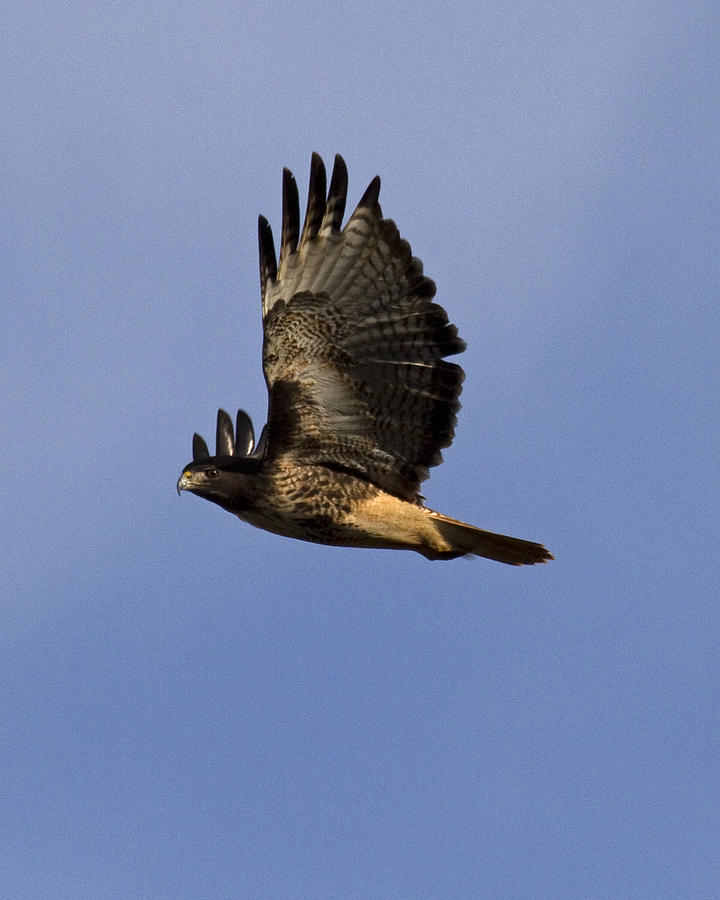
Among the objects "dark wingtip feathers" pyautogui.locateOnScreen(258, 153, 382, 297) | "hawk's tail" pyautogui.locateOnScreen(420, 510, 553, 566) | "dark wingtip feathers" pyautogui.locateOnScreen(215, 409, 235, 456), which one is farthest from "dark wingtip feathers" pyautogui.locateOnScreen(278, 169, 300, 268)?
"dark wingtip feathers" pyautogui.locateOnScreen(215, 409, 235, 456)

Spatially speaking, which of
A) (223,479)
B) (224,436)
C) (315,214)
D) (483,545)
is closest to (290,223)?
(315,214)

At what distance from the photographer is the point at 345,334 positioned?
11828 millimetres

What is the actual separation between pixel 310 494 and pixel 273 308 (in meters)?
1.42

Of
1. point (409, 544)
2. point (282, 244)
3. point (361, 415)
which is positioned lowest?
point (409, 544)

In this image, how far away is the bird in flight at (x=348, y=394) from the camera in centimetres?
1174

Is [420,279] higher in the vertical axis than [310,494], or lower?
higher

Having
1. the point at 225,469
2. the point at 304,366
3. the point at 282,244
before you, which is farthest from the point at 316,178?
the point at 225,469

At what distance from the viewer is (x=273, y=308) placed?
38.6 ft

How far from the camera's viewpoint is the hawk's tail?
12.0 meters

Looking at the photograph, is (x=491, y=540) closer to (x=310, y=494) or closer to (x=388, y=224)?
(x=310, y=494)

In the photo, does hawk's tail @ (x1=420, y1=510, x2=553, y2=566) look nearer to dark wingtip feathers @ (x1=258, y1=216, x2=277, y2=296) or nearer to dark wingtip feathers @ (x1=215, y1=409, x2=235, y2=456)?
dark wingtip feathers @ (x1=258, y1=216, x2=277, y2=296)

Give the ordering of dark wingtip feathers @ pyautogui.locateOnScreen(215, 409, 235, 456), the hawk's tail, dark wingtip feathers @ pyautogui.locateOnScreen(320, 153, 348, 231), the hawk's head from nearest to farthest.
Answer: dark wingtip feathers @ pyautogui.locateOnScreen(320, 153, 348, 231) → the hawk's tail → the hawk's head → dark wingtip feathers @ pyautogui.locateOnScreen(215, 409, 235, 456)

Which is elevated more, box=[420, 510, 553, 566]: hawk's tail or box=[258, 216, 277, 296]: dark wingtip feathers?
box=[258, 216, 277, 296]: dark wingtip feathers

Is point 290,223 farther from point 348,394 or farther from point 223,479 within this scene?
point 223,479
